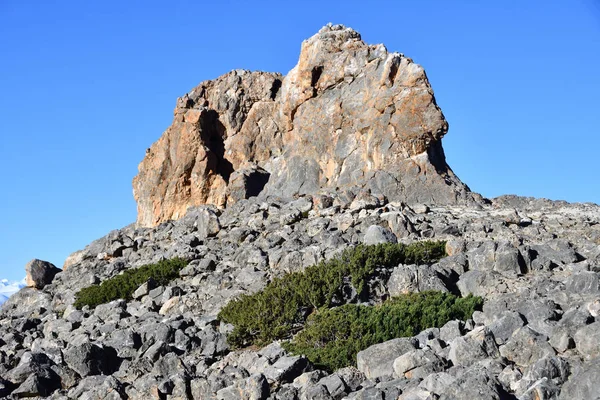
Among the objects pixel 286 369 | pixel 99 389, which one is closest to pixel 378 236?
pixel 286 369

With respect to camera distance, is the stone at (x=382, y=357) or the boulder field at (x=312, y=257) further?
the stone at (x=382, y=357)

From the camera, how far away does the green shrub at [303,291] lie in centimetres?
2570

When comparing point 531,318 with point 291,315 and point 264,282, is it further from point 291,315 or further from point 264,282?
point 264,282

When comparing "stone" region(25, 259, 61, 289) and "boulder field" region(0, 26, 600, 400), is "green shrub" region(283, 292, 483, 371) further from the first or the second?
"stone" region(25, 259, 61, 289)

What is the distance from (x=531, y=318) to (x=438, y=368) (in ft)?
11.6

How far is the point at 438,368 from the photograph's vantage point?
18.1 m

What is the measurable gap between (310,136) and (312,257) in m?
14.2

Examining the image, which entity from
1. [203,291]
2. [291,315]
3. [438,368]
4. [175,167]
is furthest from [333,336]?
[175,167]

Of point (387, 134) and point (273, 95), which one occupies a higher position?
point (273, 95)

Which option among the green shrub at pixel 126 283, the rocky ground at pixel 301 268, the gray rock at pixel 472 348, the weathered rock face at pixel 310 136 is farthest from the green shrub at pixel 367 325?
the weathered rock face at pixel 310 136

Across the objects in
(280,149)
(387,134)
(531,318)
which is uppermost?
(280,149)

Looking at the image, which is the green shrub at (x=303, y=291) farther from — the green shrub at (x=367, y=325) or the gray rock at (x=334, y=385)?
the gray rock at (x=334, y=385)

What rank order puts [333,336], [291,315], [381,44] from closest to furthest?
[333,336], [291,315], [381,44]

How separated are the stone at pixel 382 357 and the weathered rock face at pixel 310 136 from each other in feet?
64.2
